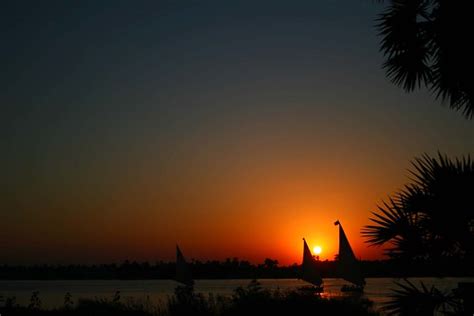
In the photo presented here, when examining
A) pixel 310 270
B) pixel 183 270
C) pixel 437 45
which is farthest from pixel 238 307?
pixel 310 270

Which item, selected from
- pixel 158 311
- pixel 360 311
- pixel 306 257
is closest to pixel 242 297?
pixel 158 311

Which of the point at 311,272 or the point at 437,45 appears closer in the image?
the point at 437,45

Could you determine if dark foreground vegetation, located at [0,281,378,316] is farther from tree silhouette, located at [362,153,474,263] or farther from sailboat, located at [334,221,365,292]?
sailboat, located at [334,221,365,292]

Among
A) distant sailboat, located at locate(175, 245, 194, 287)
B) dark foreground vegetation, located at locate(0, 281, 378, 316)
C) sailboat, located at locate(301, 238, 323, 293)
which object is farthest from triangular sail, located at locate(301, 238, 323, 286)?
dark foreground vegetation, located at locate(0, 281, 378, 316)

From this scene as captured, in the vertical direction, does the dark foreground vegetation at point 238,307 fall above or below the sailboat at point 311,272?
below

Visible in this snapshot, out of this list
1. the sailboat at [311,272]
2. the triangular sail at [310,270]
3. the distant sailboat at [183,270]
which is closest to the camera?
the sailboat at [311,272]

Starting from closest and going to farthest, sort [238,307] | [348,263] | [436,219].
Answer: [436,219]
[238,307]
[348,263]

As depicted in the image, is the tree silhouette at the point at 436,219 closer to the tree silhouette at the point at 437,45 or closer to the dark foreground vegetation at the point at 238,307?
the tree silhouette at the point at 437,45

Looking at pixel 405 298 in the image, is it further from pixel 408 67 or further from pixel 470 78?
pixel 408 67

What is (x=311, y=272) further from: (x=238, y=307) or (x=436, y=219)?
(x=436, y=219)

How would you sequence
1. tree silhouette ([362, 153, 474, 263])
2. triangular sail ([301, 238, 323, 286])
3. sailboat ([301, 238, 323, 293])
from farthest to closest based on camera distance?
1. triangular sail ([301, 238, 323, 286])
2. sailboat ([301, 238, 323, 293])
3. tree silhouette ([362, 153, 474, 263])

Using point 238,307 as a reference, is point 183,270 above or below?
above

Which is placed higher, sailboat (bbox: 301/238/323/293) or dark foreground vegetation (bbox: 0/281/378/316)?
sailboat (bbox: 301/238/323/293)

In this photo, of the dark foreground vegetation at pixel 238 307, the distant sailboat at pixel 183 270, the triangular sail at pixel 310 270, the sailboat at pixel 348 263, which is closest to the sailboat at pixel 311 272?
the triangular sail at pixel 310 270
